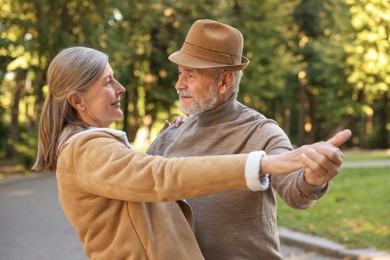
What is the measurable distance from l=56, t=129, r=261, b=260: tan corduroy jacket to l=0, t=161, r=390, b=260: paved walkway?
560 cm

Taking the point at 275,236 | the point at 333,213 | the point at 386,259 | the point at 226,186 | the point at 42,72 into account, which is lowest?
the point at 42,72

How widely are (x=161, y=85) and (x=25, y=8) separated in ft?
36.5

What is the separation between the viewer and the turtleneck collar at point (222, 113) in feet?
10.1

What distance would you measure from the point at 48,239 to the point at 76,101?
7.67m

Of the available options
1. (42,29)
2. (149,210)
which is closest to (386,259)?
(149,210)

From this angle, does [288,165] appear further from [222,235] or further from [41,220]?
[41,220]

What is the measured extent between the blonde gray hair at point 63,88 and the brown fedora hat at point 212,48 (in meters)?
0.54

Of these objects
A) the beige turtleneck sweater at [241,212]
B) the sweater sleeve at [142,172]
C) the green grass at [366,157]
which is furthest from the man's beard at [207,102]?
the green grass at [366,157]

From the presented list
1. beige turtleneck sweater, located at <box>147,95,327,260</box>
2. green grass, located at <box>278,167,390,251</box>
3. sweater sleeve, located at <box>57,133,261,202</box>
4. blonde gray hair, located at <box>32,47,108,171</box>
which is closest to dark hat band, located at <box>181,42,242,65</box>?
beige turtleneck sweater, located at <box>147,95,327,260</box>

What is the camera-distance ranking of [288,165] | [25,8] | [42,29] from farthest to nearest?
[25,8]
[42,29]
[288,165]

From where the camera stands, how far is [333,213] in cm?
1041

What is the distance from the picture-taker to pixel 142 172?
6.92 ft

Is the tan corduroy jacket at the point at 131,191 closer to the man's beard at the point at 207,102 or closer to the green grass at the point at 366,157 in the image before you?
the man's beard at the point at 207,102

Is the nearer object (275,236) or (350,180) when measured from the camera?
(275,236)
